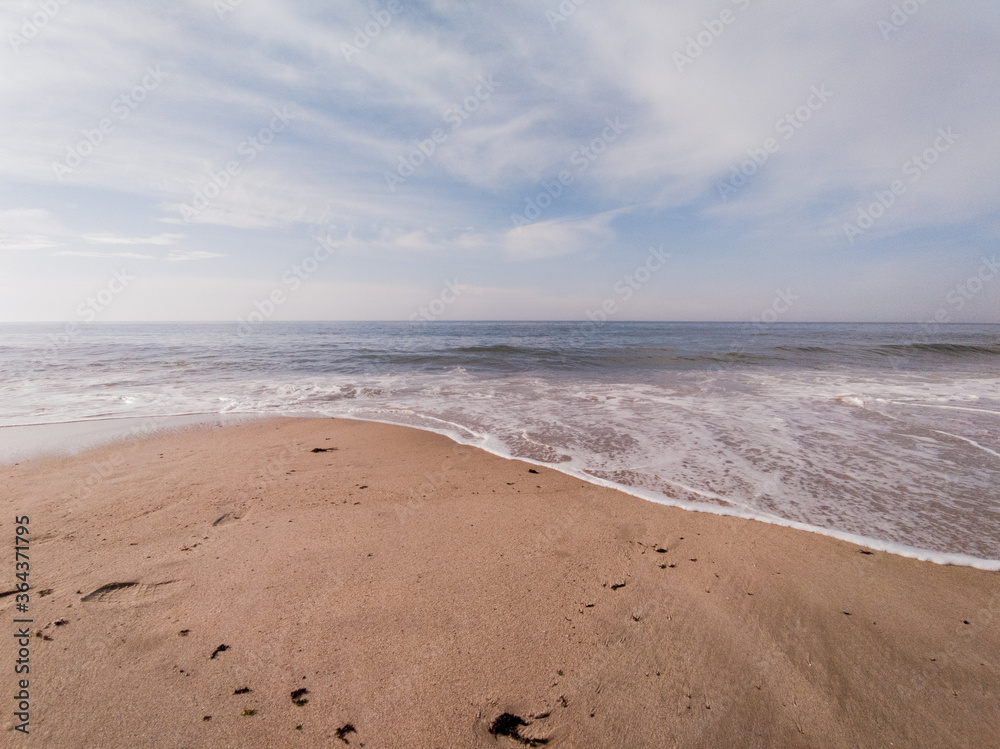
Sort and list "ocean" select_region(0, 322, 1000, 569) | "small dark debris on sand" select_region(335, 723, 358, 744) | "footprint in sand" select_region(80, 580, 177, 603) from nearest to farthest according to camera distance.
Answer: "small dark debris on sand" select_region(335, 723, 358, 744), "footprint in sand" select_region(80, 580, 177, 603), "ocean" select_region(0, 322, 1000, 569)

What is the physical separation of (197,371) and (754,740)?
58.9 feet

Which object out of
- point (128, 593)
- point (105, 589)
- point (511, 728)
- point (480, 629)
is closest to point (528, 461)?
point (480, 629)

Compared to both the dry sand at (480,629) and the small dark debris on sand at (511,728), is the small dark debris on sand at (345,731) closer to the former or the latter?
the dry sand at (480,629)

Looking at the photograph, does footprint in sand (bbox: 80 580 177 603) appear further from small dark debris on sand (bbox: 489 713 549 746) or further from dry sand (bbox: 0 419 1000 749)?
small dark debris on sand (bbox: 489 713 549 746)

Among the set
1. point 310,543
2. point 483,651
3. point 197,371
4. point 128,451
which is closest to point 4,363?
point 197,371

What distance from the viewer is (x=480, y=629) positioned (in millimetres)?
2471

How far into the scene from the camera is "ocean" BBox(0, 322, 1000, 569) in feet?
13.8

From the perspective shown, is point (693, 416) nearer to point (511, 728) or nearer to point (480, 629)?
point (480, 629)

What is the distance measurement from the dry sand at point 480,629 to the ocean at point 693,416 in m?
0.83

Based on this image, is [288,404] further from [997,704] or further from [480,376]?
[997,704]

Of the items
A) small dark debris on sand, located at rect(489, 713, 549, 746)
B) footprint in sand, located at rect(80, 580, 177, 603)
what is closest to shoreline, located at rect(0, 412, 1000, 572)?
small dark debris on sand, located at rect(489, 713, 549, 746)

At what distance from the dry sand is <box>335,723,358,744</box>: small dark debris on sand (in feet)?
0.07

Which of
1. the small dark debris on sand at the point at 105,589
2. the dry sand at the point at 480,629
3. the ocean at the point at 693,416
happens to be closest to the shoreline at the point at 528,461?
the ocean at the point at 693,416

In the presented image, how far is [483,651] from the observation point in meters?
2.31
